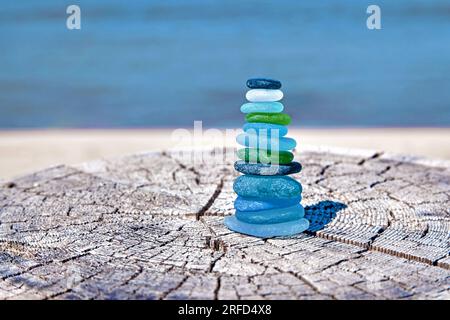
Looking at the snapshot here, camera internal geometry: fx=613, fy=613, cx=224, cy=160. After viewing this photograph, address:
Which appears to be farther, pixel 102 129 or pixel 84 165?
pixel 102 129

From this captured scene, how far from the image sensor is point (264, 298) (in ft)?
7.73

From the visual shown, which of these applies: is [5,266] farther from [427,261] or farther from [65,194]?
[427,261]

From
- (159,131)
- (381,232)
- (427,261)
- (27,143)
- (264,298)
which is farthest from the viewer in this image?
(159,131)

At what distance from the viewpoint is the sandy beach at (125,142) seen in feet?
23.0

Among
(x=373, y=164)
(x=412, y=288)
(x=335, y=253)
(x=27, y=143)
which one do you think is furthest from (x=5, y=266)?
(x=27, y=143)

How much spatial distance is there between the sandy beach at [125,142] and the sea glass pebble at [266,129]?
3625 millimetres

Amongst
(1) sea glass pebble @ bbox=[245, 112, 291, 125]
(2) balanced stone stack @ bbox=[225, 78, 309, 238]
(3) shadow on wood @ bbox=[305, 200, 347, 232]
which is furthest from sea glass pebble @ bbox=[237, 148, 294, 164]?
(3) shadow on wood @ bbox=[305, 200, 347, 232]

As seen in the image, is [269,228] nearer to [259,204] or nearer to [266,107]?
[259,204]

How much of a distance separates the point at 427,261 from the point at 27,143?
6.42 m

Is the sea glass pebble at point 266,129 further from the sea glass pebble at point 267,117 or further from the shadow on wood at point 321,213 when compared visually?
the shadow on wood at point 321,213

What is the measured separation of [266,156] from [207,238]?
495 millimetres

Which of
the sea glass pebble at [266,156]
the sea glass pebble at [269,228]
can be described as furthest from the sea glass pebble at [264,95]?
the sea glass pebble at [269,228]

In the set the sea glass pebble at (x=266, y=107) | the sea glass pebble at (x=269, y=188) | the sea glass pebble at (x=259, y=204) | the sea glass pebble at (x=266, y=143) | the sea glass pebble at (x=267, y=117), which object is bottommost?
the sea glass pebble at (x=259, y=204)

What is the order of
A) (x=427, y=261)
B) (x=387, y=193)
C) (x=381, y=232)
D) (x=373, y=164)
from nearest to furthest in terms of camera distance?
1. (x=427, y=261)
2. (x=381, y=232)
3. (x=387, y=193)
4. (x=373, y=164)
